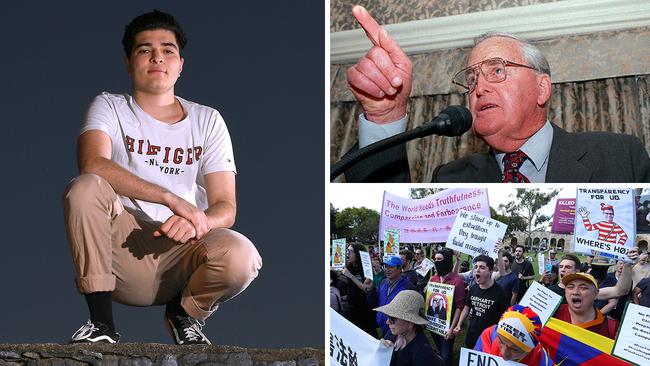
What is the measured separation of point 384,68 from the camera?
2551 millimetres

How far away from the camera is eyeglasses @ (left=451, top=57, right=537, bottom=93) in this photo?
8.08 feet

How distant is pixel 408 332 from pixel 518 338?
1.08 ft

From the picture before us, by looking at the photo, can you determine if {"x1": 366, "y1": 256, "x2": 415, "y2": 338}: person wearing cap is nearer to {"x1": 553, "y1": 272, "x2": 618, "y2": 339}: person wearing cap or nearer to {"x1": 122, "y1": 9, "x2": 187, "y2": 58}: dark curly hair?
{"x1": 553, "y1": 272, "x2": 618, "y2": 339}: person wearing cap

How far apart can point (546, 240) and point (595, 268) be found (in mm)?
147

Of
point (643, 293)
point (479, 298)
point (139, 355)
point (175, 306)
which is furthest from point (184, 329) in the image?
point (643, 293)

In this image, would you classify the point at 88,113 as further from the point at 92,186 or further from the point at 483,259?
the point at 483,259

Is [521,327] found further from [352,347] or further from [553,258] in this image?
[352,347]

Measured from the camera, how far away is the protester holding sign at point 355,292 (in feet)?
8.46

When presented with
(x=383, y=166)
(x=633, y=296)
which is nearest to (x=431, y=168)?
(x=383, y=166)

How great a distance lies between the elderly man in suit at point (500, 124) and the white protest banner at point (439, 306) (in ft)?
1.00

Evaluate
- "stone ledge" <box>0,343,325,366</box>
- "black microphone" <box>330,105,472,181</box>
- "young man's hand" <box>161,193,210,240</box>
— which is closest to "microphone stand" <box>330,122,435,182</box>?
"black microphone" <box>330,105,472,181</box>

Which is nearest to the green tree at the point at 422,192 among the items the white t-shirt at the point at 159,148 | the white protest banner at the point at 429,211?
the white protest banner at the point at 429,211

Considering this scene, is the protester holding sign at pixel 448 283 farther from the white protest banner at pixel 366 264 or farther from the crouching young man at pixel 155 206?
the crouching young man at pixel 155 206

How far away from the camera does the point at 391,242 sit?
254 cm
